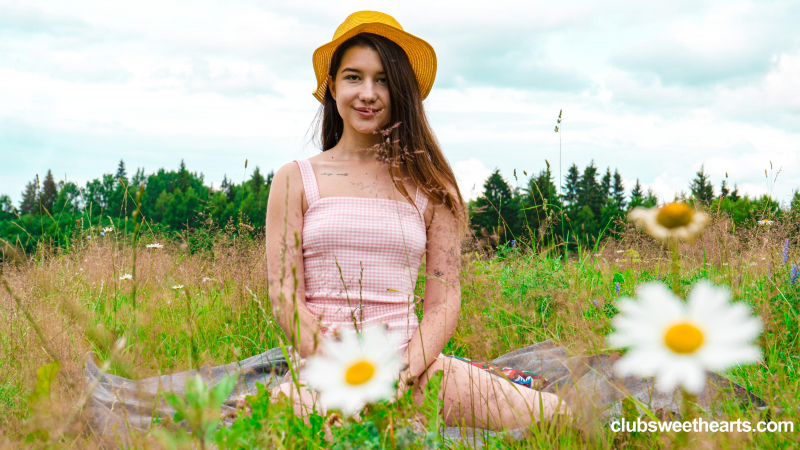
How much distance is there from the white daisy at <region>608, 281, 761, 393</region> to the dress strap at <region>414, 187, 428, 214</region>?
6.52 feet

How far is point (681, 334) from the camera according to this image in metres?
0.51

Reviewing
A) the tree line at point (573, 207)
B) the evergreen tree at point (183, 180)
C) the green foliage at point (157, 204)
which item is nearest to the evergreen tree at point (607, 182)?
the tree line at point (573, 207)

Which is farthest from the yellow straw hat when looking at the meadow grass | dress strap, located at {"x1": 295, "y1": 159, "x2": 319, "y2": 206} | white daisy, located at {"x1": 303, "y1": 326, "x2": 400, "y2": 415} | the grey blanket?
white daisy, located at {"x1": 303, "y1": 326, "x2": 400, "y2": 415}

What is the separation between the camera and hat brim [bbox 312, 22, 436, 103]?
8.11 feet

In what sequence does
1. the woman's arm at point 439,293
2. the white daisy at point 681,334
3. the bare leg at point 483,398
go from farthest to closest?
the woman's arm at point 439,293, the bare leg at point 483,398, the white daisy at point 681,334

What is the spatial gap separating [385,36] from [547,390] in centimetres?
174

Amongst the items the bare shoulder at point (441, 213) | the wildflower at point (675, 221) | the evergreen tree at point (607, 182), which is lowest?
the wildflower at point (675, 221)

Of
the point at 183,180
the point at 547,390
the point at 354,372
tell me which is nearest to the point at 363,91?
the point at 547,390

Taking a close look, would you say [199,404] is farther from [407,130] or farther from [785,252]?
[785,252]

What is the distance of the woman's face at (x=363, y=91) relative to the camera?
2.43m

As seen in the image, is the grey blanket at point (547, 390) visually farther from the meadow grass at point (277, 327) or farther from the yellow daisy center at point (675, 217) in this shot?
the yellow daisy center at point (675, 217)

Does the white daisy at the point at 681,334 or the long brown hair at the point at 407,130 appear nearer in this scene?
the white daisy at the point at 681,334

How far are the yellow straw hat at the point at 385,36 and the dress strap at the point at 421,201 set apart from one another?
577 millimetres

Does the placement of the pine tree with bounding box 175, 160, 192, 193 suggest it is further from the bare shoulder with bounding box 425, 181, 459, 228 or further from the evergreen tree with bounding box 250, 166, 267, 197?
the bare shoulder with bounding box 425, 181, 459, 228
